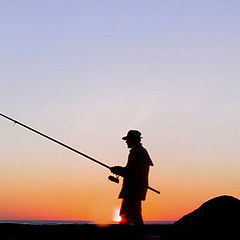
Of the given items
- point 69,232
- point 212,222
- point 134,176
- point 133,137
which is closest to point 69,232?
point 69,232

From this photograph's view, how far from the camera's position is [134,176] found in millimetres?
13336

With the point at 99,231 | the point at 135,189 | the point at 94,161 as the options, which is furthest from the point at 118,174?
the point at 99,231

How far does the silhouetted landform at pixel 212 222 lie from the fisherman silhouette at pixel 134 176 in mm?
4506

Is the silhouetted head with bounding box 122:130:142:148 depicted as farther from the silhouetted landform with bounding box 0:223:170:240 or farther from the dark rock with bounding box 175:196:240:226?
the dark rock with bounding box 175:196:240:226

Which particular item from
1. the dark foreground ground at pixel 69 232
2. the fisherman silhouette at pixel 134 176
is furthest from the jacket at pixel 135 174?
the dark foreground ground at pixel 69 232

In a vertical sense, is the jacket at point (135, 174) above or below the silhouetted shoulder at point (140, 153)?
below

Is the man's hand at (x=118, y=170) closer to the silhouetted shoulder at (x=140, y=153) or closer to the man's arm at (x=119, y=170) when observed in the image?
the man's arm at (x=119, y=170)

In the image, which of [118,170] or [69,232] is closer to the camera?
[69,232]

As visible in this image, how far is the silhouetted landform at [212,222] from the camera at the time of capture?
8375 mm

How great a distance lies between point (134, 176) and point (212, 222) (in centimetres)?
500

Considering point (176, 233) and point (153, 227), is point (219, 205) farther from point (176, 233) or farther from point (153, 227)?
point (153, 227)

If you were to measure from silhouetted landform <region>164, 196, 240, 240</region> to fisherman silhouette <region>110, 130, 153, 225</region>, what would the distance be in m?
4.51

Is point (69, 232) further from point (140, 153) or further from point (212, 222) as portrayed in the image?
point (140, 153)

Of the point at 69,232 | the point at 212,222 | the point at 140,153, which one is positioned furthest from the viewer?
the point at 140,153
